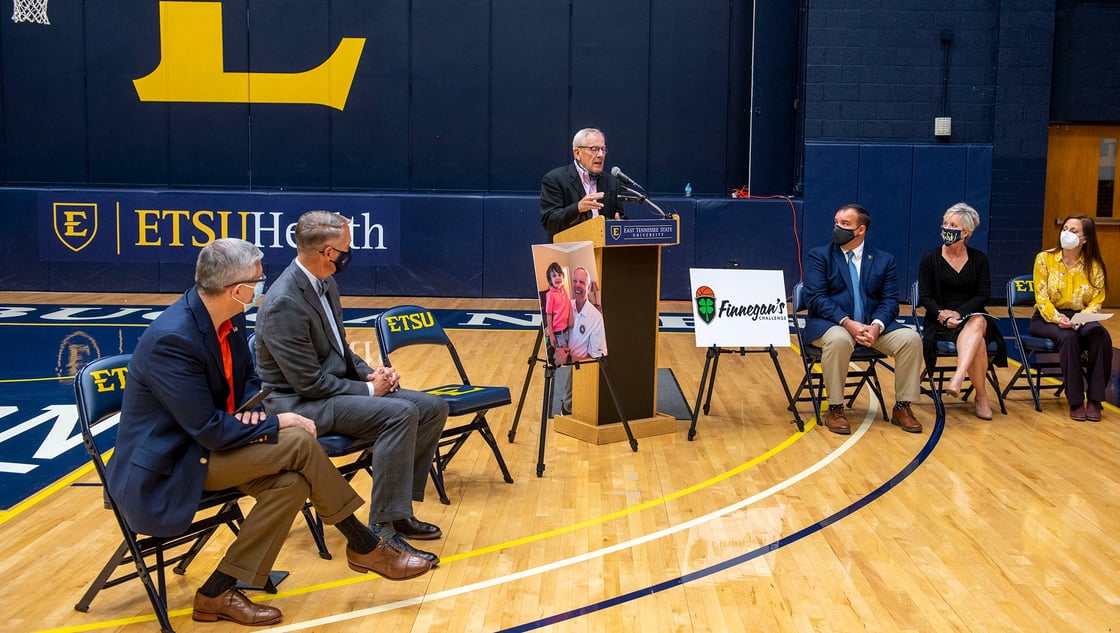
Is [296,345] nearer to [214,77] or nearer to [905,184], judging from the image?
[905,184]

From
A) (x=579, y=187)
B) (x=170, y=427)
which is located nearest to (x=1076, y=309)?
(x=579, y=187)

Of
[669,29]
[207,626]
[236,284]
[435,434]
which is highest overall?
[669,29]

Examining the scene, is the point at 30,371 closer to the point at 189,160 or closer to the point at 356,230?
the point at 356,230

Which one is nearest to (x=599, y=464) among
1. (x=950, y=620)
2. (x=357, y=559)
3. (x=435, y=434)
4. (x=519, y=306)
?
(x=435, y=434)

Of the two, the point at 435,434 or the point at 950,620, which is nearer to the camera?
the point at 950,620

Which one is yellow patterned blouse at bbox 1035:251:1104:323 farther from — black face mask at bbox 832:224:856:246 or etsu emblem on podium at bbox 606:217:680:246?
etsu emblem on podium at bbox 606:217:680:246

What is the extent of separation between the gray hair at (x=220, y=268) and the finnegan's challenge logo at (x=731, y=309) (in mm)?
3734

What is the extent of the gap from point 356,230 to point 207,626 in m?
9.65

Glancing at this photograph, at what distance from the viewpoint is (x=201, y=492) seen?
12.3ft

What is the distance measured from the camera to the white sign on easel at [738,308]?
6.96 metres

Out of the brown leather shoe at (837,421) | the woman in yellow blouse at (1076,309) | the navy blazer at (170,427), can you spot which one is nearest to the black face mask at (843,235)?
the brown leather shoe at (837,421)

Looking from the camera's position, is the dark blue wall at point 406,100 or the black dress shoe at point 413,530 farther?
the dark blue wall at point 406,100

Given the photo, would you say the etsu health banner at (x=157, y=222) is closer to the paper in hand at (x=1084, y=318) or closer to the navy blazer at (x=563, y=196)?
the navy blazer at (x=563, y=196)

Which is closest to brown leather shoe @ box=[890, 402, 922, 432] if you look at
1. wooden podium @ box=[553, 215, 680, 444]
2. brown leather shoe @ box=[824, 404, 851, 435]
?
brown leather shoe @ box=[824, 404, 851, 435]
